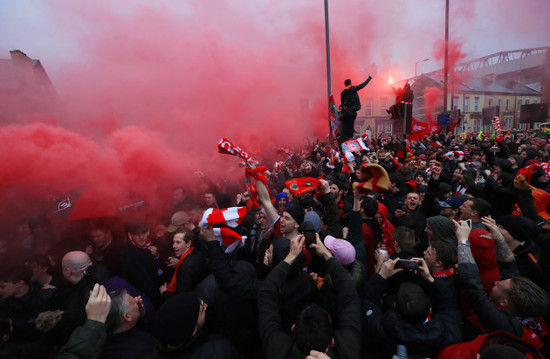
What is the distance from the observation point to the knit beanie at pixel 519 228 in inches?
107

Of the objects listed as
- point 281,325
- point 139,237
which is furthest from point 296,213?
point 139,237

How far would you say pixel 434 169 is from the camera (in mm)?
3910

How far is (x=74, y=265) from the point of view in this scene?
2582 mm

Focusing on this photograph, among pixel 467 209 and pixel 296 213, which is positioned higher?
pixel 296 213

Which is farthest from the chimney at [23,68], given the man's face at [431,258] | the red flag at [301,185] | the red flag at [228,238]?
the man's face at [431,258]

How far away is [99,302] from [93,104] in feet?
21.4

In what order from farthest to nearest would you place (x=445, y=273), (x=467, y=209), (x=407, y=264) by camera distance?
(x=467, y=209), (x=445, y=273), (x=407, y=264)

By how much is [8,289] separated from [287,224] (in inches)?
99.7

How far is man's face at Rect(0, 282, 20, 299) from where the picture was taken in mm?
2451

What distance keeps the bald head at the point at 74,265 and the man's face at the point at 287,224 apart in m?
1.88

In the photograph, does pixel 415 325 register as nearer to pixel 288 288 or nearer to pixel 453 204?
pixel 288 288

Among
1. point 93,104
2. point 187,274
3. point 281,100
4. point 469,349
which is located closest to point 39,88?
point 93,104

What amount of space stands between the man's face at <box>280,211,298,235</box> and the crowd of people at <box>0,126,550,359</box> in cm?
2

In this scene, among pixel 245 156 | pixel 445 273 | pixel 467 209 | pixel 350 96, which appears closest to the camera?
pixel 445 273
